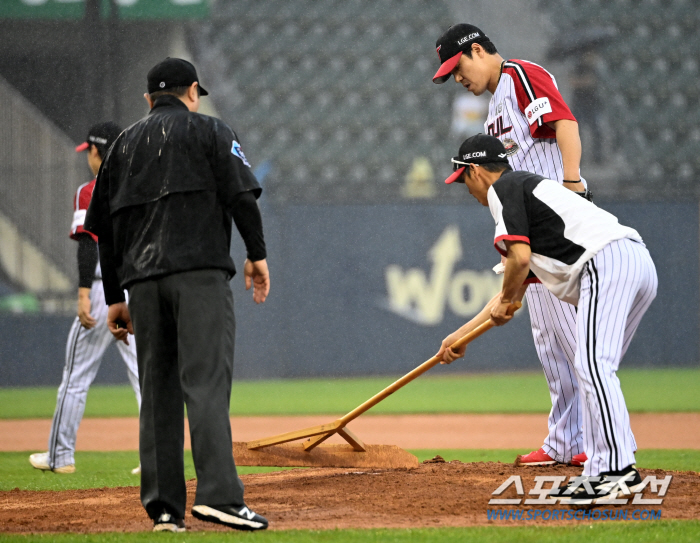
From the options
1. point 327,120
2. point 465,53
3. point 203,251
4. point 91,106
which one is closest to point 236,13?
point 327,120

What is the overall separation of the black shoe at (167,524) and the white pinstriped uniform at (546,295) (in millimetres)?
1881

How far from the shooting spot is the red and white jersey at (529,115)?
3828 millimetres

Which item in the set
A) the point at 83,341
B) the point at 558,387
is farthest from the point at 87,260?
the point at 558,387

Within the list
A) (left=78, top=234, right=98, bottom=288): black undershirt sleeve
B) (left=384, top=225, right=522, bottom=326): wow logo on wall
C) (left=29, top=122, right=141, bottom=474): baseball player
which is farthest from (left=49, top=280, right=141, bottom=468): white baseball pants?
(left=384, top=225, right=522, bottom=326): wow logo on wall

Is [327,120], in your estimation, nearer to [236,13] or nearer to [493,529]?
[236,13]

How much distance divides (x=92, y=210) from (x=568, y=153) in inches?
80.6

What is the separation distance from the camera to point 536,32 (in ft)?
52.0

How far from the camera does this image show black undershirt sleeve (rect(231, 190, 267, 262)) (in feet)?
9.33

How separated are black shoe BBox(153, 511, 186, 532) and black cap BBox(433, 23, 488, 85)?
7.54ft

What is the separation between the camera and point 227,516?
8.92 ft

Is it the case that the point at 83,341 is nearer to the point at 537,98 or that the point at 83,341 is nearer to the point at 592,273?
the point at 537,98

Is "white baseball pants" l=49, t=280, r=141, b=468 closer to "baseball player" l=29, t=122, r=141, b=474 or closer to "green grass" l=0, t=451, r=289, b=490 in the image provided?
"baseball player" l=29, t=122, r=141, b=474

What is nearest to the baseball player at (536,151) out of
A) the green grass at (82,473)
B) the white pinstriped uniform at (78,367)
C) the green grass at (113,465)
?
the green grass at (113,465)

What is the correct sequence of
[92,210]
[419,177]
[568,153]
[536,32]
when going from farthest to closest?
[536,32], [419,177], [568,153], [92,210]
